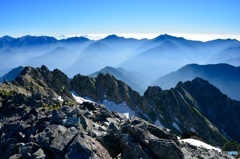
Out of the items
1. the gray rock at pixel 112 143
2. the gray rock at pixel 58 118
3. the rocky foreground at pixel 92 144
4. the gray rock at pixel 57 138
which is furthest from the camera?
the gray rock at pixel 58 118

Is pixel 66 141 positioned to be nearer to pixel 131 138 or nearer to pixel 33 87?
pixel 131 138

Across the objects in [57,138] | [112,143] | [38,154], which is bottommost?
[112,143]

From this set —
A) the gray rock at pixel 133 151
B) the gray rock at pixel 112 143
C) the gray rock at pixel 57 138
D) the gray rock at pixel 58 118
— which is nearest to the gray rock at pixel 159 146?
the gray rock at pixel 133 151

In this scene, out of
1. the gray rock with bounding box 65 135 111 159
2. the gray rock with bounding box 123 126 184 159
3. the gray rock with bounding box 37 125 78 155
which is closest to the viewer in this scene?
the gray rock with bounding box 65 135 111 159

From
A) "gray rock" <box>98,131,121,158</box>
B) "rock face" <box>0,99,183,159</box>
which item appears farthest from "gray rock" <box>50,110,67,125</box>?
"gray rock" <box>98,131,121,158</box>

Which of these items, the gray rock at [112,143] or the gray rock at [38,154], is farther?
the gray rock at [112,143]

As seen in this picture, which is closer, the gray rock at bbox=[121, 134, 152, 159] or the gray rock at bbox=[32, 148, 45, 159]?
the gray rock at bbox=[32, 148, 45, 159]

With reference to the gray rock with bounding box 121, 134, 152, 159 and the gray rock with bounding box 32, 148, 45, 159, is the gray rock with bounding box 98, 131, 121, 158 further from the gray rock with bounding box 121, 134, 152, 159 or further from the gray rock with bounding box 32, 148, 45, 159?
the gray rock with bounding box 32, 148, 45, 159

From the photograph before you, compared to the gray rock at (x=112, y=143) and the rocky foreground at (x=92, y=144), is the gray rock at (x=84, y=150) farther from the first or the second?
the gray rock at (x=112, y=143)

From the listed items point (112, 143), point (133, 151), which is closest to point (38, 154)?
point (112, 143)

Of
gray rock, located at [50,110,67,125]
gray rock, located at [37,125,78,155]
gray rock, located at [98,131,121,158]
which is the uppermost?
gray rock, located at [37,125,78,155]

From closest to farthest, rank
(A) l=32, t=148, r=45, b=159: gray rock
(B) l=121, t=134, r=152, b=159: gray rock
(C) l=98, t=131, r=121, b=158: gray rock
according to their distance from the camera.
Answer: (A) l=32, t=148, r=45, b=159: gray rock → (B) l=121, t=134, r=152, b=159: gray rock → (C) l=98, t=131, r=121, b=158: gray rock

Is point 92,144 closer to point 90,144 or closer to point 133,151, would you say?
point 90,144

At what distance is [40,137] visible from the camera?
29.8 metres
